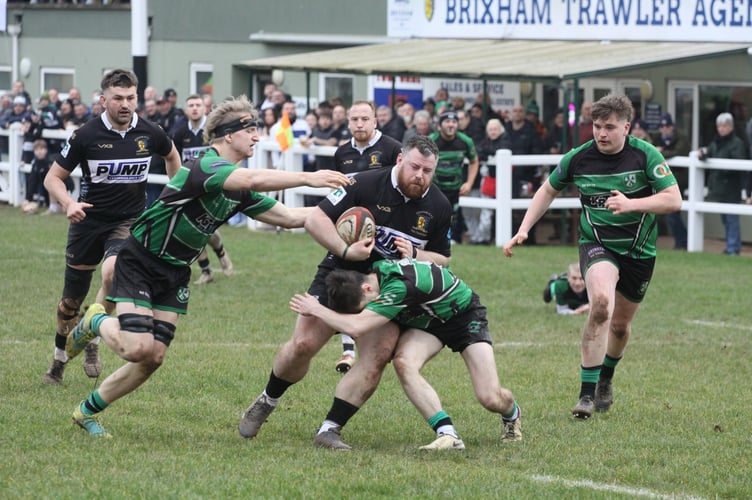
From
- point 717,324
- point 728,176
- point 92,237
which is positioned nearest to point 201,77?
point 728,176

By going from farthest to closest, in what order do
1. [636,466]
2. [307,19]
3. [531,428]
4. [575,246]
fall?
[307,19], [575,246], [531,428], [636,466]

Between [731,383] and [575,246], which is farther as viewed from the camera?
[575,246]

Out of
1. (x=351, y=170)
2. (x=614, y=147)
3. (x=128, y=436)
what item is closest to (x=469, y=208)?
(x=351, y=170)

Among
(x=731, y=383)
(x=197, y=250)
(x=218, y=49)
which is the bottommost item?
(x=731, y=383)

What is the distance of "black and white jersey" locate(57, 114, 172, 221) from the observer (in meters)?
9.84

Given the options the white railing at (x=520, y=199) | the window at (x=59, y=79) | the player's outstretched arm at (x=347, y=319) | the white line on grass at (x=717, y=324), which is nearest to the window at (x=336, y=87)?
the window at (x=59, y=79)

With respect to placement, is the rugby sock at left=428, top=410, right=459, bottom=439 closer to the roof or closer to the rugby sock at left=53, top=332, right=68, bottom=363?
the rugby sock at left=53, top=332, right=68, bottom=363

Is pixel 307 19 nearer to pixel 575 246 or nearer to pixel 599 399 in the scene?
pixel 575 246

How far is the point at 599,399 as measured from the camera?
9266mm

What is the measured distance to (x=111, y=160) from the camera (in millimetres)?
9859

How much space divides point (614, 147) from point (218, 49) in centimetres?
2349

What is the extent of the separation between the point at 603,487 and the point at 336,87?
2341cm

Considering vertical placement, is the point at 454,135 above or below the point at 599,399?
above

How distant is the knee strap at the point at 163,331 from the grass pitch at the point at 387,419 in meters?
0.58
